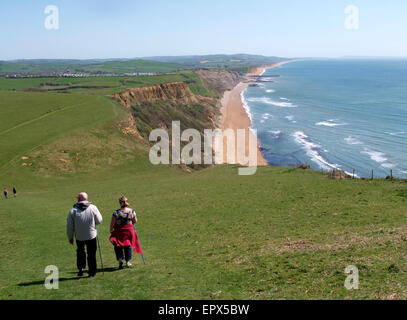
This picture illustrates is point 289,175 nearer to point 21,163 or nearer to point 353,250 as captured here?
point 353,250

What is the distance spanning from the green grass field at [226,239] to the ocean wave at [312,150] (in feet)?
95.7

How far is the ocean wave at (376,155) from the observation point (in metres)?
69.5

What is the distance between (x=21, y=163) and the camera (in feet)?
155

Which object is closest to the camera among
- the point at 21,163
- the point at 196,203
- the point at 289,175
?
the point at 196,203

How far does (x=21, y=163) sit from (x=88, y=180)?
10.3 meters

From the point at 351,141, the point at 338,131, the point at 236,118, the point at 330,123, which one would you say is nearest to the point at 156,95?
the point at 236,118

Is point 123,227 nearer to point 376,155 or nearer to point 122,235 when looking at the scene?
point 122,235

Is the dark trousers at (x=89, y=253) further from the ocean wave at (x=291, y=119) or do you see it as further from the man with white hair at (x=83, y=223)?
the ocean wave at (x=291, y=119)

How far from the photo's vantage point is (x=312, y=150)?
80.3m

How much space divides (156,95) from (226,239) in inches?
3670

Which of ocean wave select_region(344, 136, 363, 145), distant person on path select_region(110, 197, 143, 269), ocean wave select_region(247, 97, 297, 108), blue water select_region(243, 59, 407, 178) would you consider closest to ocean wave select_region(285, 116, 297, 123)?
blue water select_region(243, 59, 407, 178)

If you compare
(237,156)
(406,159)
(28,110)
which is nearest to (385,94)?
(406,159)

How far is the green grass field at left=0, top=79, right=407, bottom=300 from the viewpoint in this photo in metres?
10.1
